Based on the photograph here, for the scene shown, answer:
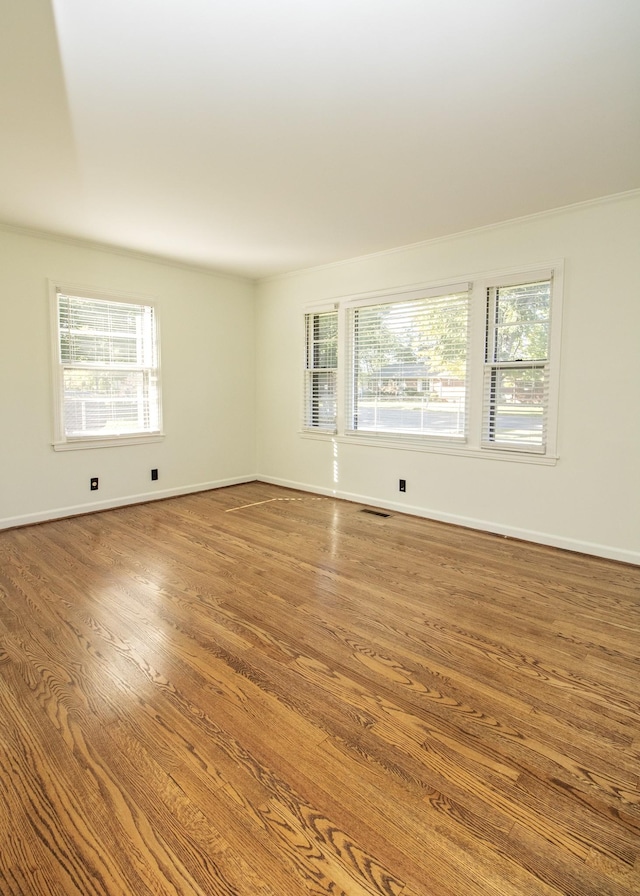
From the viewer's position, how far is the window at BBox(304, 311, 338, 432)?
5.36 meters

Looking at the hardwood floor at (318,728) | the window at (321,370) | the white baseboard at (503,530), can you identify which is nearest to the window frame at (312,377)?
the window at (321,370)

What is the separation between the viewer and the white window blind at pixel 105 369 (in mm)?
4533

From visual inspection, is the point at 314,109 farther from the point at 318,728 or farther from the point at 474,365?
the point at 318,728

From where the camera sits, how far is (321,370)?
5480 mm

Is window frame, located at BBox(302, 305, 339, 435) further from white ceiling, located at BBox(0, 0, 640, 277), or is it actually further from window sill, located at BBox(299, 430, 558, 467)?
white ceiling, located at BBox(0, 0, 640, 277)

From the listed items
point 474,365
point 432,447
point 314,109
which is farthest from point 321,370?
point 314,109

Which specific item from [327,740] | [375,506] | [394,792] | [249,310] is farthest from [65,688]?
[249,310]

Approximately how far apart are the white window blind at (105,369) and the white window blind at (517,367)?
11.3ft

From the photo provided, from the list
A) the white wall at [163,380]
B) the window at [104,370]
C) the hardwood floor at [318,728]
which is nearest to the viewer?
the hardwood floor at [318,728]

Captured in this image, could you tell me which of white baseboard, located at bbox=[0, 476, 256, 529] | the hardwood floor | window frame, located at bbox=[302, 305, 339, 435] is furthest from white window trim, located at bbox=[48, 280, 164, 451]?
window frame, located at bbox=[302, 305, 339, 435]

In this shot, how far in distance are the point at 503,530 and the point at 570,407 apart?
1173mm

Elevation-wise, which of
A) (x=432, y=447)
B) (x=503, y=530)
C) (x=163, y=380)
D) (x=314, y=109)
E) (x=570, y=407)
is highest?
(x=314, y=109)

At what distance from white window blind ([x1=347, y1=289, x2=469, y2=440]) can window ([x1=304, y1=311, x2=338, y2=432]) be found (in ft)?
0.87

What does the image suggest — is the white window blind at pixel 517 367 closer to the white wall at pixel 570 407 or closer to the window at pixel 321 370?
the white wall at pixel 570 407
